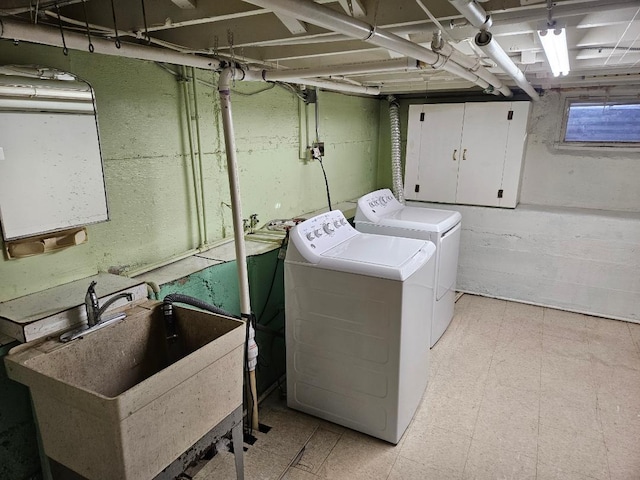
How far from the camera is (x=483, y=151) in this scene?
3898mm

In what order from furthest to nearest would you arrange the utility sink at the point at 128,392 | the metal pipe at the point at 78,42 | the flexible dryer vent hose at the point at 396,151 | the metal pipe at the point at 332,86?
the flexible dryer vent hose at the point at 396,151 < the metal pipe at the point at 332,86 < the metal pipe at the point at 78,42 < the utility sink at the point at 128,392

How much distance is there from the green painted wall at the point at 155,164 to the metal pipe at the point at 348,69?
50 centimetres

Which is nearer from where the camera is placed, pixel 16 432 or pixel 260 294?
pixel 16 432

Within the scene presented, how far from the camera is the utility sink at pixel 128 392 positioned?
1.14 m

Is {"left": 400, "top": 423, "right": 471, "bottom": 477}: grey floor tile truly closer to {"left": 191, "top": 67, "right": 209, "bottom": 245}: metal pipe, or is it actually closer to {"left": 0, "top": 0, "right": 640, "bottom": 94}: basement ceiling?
{"left": 191, "top": 67, "right": 209, "bottom": 245}: metal pipe

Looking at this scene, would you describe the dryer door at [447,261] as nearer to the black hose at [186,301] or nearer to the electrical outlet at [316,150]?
the electrical outlet at [316,150]

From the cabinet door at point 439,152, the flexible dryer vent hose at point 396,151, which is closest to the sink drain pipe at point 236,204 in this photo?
the flexible dryer vent hose at point 396,151

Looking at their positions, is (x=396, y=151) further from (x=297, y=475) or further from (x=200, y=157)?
(x=297, y=475)

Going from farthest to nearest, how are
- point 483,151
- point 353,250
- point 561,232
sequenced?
1. point 483,151
2. point 561,232
3. point 353,250

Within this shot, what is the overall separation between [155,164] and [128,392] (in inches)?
50.5

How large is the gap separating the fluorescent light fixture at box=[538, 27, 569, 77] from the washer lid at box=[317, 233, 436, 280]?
3.66ft

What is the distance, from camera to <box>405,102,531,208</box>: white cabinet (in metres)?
3.77

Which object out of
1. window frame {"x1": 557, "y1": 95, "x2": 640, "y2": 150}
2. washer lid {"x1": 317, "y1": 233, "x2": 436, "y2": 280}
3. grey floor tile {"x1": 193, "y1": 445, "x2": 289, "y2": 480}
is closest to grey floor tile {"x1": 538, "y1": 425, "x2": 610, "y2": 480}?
washer lid {"x1": 317, "y1": 233, "x2": 436, "y2": 280}

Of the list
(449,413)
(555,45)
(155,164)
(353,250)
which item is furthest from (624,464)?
(155,164)
